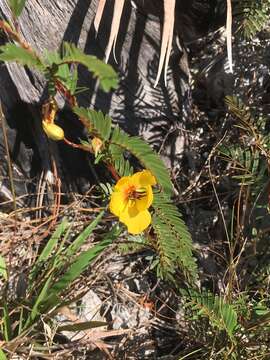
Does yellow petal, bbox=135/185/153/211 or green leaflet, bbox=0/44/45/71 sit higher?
green leaflet, bbox=0/44/45/71

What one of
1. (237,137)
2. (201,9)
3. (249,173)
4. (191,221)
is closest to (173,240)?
(249,173)

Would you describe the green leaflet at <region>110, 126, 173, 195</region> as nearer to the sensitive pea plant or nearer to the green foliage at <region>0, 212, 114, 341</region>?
the sensitive pea plant

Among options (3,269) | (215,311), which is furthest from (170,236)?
(3,269)

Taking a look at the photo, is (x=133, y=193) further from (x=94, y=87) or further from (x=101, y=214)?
(x=94, y=87)

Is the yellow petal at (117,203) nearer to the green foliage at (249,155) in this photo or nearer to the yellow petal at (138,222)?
the yellow petal at (138,222)

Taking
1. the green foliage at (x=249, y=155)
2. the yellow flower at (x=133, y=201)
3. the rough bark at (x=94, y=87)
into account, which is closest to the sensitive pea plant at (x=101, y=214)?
the yellow flower at (x=133, y=201)

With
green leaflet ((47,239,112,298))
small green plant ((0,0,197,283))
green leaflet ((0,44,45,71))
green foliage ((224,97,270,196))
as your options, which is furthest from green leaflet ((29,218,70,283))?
green leaflet ((0,44,45,71))

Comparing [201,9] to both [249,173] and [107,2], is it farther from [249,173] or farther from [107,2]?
[249,173]
